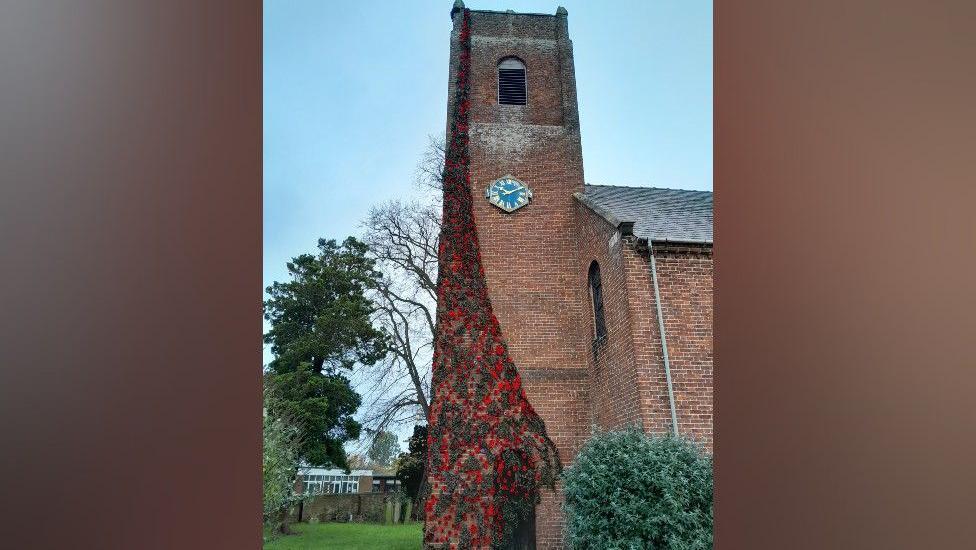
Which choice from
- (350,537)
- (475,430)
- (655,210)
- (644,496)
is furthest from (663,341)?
(350,537)

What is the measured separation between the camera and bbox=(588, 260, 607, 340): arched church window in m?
13.1

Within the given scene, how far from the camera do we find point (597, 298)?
13.4 meters

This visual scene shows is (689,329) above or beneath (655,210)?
beneath
